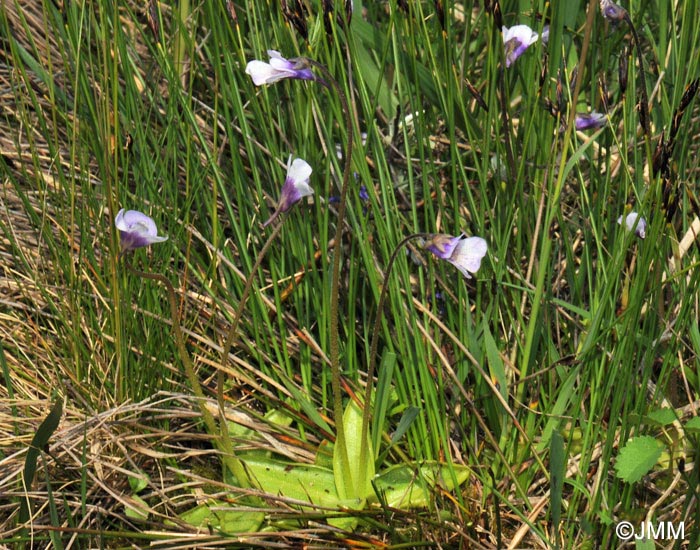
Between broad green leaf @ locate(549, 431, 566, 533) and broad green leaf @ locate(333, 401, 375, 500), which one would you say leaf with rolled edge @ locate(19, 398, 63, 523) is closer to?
broad green leaf @ locate(333, 401, 375, 500)

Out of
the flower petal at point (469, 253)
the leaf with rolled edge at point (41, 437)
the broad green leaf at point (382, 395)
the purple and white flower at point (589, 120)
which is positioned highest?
the purple and white flower at point (589, 120)

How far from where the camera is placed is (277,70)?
3.59 ft

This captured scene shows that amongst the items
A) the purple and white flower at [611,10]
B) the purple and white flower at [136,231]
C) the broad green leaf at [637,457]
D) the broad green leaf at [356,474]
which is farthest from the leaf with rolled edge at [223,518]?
the purple and white flower at [611,10]

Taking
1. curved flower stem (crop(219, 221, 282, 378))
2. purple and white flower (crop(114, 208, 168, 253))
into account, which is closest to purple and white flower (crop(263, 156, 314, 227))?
curved flower stem (crop(219, 221, 282, 378))

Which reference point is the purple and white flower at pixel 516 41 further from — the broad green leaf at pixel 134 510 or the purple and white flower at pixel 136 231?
the broad green leaf at pixel 134 510

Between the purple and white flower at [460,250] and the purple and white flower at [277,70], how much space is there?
29 cm

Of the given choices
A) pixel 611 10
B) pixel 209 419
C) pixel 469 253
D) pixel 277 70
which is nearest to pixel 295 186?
pixel 277 70

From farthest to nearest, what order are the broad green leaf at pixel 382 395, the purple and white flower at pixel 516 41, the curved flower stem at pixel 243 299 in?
the purple and white flower at pixel 516 41 → the broad green leaf at pixel 382 395 → the curved flower stem at pixel 243 299

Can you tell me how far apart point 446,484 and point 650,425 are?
1.07ft

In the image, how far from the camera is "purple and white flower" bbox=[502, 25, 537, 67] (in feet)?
4.42

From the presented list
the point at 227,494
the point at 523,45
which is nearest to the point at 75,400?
the point at 227,494

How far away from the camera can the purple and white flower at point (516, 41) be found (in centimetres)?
135

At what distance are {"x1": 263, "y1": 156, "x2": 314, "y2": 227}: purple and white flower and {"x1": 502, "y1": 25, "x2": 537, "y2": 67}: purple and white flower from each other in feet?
1.51

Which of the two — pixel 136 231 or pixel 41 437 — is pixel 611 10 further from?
pixel 41 437
